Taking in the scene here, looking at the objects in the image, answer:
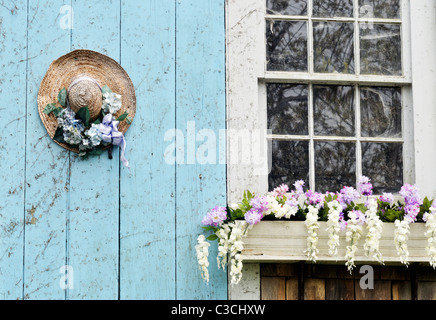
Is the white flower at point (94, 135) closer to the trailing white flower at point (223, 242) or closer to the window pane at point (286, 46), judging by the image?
the trailing white flower at point (223, 242)

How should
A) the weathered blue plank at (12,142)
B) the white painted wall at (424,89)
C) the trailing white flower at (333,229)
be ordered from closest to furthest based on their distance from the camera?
the trailing white flower at (333,229) < the weathered blue plank at (12,142) < the white painted wall at (424,89)

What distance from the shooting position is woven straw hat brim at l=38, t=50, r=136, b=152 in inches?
146

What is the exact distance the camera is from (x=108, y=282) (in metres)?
3.66

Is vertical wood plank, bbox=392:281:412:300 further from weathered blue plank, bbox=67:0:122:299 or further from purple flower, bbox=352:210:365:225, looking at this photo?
weathered blue plank, bbox=67:0:122:299

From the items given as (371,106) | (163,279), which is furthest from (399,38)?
(163,279)

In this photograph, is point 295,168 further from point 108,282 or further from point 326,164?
point 108,282

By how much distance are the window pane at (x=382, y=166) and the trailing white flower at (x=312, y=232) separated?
0.51 metres

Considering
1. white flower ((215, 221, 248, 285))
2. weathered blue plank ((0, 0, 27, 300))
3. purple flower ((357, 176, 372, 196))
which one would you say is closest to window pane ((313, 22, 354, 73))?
purple flower ((357, 176, 372, 196))

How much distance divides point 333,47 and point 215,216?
1131 mm

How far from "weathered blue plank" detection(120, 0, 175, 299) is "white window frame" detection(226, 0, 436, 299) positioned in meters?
0.31

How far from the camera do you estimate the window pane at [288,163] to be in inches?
152

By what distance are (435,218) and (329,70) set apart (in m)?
0.95

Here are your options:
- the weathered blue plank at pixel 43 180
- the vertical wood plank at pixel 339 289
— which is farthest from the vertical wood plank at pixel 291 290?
the weathered blue plank at pixel 43 180
